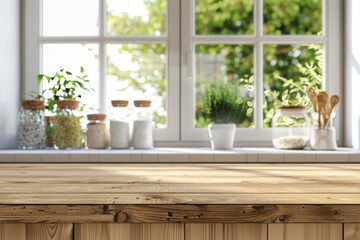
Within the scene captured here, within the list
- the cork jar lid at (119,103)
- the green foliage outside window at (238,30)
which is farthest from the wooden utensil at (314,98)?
the green foliage outside window at (238,30)

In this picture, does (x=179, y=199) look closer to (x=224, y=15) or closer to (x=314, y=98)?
(x=314, y=98)

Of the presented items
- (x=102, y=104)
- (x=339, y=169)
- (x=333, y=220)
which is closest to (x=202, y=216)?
(x=333, y=220)

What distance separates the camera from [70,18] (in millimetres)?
2973

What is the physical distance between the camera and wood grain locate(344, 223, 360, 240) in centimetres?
114

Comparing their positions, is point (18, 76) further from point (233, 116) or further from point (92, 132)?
point (233, 116)

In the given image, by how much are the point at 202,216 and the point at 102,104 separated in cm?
181

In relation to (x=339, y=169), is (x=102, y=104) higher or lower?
higher

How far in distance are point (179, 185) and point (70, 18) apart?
1860 millimetres

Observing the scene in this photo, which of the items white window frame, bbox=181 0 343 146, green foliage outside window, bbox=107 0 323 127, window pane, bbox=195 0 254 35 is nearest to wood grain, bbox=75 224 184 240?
white window frame, bbox=181 0 343 146

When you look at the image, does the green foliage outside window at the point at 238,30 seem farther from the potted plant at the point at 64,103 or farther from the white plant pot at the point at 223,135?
the white plant pot at the point at 223,135

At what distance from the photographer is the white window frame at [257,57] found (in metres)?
2.80

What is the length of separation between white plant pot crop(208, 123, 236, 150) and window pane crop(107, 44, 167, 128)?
36cm

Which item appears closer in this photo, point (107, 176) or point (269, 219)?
point (269, 219)

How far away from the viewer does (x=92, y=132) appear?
2615 millimetres
